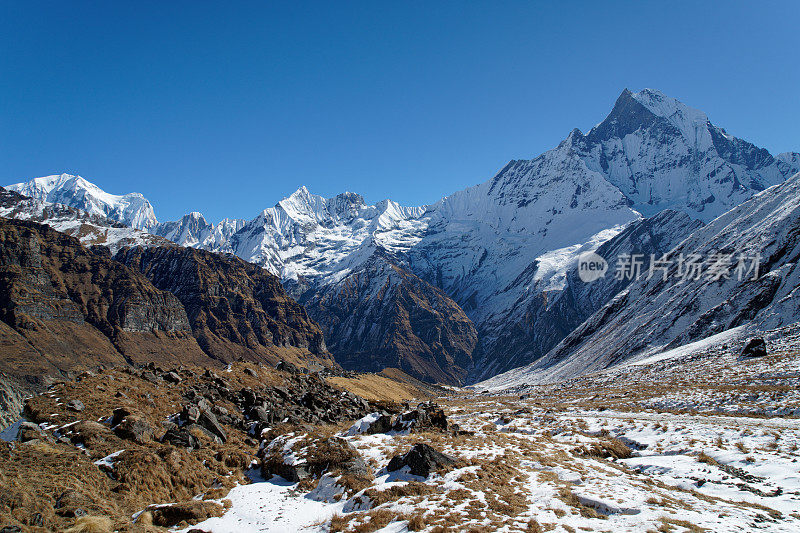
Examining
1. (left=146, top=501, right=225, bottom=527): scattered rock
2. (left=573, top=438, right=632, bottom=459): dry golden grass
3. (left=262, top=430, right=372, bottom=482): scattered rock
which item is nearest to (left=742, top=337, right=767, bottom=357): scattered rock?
(left=573, top=438, right=632, bottom=459): dry golden grass

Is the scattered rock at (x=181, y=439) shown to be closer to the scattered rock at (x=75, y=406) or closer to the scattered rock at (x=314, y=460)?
the scattered rock at (x=314, y=460)

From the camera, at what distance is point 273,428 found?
1088 inches

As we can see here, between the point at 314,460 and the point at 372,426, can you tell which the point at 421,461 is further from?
the point at 372,426

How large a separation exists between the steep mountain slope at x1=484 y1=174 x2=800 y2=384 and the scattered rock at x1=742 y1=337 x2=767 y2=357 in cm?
1803

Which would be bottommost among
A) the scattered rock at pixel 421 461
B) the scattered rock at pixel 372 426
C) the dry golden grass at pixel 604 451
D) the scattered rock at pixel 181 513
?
the dry golden grass at pixel 604 451

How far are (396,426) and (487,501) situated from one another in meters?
12.5

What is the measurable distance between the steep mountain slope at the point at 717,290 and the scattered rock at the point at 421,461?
80789mm

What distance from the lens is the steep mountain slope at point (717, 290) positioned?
86.8 meters

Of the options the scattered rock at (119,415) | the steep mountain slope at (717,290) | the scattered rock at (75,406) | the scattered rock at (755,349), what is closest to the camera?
the scattered rock at (119,415)

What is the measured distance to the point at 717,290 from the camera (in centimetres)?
10369

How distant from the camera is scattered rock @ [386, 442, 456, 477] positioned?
19.6 m

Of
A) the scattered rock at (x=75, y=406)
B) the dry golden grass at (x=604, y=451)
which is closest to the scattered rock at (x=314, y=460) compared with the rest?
the scattered rock at (x=75, y=406)

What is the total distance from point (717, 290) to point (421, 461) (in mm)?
115186

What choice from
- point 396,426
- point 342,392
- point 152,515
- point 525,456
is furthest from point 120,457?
point 342,392
